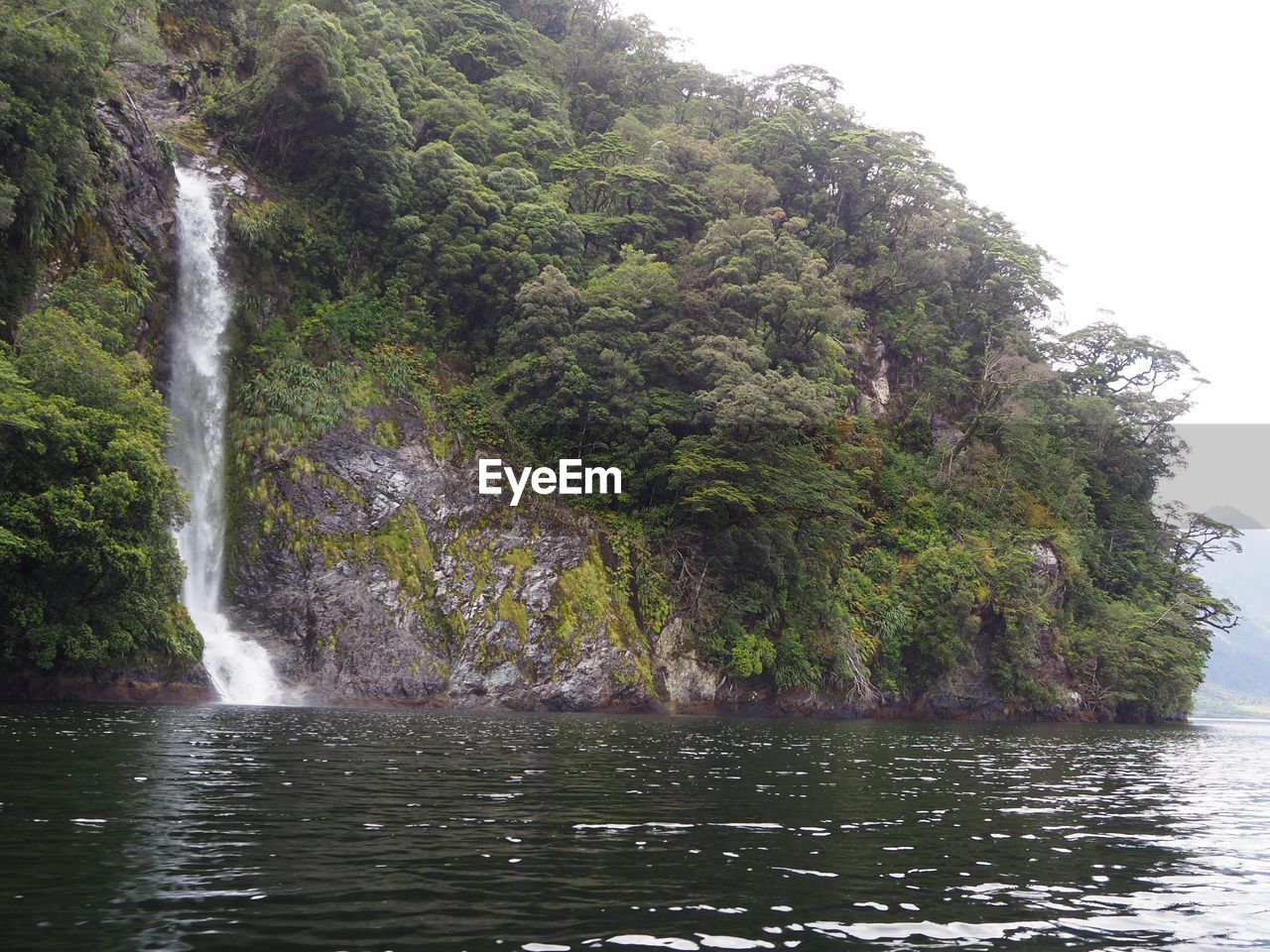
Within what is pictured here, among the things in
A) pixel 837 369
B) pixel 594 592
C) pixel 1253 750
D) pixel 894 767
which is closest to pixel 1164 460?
pixel 837 369

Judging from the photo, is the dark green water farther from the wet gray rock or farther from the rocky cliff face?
the rocky cliff face

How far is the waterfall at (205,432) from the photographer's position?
33.1 metres

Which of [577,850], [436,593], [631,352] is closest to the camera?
[577,850]

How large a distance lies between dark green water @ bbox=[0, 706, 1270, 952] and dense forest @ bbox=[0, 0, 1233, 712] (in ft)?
39.9

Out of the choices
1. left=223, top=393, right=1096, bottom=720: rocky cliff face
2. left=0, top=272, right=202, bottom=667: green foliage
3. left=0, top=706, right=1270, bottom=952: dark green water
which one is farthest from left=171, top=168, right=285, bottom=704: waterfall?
left=0, top=706, right=1270, bottom=952: dark green water

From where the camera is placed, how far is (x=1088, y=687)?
5147 cm

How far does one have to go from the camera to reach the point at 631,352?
142 ft

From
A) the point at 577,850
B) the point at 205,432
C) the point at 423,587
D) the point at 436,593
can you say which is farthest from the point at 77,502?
the point at 577,850

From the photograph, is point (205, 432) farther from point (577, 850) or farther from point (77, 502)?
point (577, 850)

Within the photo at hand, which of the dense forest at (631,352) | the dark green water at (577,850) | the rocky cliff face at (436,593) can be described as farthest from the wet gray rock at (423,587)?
the dark green water at (577,850)

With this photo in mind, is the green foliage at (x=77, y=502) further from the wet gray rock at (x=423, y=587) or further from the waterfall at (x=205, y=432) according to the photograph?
the wet gray rock at (x=423, y=587)

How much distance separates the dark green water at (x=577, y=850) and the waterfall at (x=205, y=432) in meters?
15.0

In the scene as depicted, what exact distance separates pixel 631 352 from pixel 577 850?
35.7 m

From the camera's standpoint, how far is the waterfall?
33.1m
